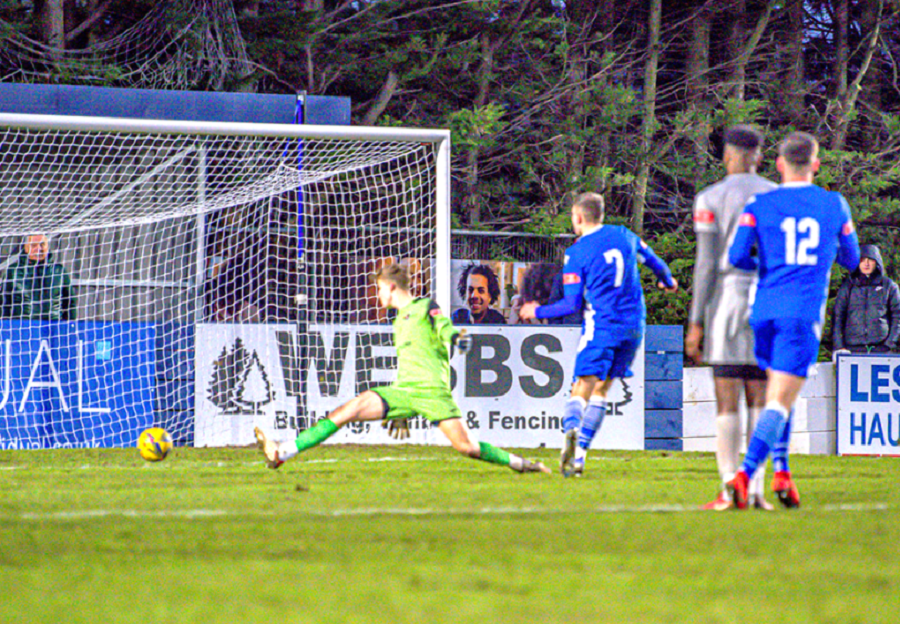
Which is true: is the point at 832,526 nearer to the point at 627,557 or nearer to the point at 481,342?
the point at 627,557

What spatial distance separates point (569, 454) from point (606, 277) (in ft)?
3.60

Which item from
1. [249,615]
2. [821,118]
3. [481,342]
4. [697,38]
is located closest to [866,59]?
[821,118]

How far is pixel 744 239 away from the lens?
A: 16.9 ft

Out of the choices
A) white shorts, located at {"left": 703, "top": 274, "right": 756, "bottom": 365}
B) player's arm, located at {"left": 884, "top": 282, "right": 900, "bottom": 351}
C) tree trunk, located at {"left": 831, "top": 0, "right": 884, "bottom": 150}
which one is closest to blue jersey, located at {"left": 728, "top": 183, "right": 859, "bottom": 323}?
white shorts, located at {"left": 703, "top": 274, "right": 756, "bottom": 365}

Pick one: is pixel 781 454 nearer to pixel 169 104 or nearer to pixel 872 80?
pixel 169 104

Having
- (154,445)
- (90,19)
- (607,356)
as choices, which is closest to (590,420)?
(607,356)

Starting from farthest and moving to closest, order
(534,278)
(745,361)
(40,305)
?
(534,278), (40,305), (745,361)

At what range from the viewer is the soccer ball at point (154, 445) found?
336 inches

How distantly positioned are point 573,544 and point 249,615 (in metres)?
1.52

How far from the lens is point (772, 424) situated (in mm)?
5047

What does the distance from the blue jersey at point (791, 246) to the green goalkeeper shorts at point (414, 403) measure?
7.73ft

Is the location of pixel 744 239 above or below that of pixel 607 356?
above

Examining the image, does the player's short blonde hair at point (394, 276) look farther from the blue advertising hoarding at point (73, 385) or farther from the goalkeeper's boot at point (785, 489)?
the blue advertising hoarding at point (73, 385)

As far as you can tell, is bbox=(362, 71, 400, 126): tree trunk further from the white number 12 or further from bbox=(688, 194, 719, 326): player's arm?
the white number 12
